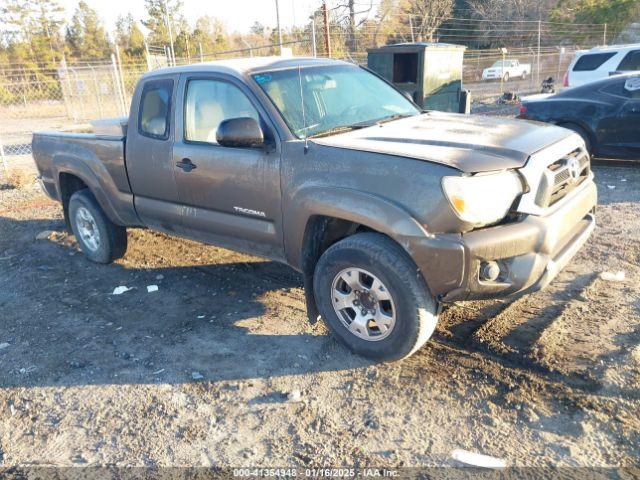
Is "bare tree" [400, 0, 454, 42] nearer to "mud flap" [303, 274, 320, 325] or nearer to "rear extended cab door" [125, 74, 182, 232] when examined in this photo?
"rear extended cab door" [125, 74, 182, 232]

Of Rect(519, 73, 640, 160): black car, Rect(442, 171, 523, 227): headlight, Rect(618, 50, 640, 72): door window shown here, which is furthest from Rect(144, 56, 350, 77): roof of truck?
Rect(618, 50, 640, 72): door window

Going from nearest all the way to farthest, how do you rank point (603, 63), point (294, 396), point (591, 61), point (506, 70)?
point (294, 396) → point (603, 63) → point (591, 61) → point (506, 70)

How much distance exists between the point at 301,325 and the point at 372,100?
1900 mm

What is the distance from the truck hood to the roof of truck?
2.80 ft

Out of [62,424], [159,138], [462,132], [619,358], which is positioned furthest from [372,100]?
[62,424]

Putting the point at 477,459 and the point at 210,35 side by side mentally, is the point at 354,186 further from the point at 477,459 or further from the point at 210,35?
the point at 210,35

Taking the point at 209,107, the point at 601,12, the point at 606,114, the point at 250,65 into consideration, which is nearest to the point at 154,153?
the point at 209,107

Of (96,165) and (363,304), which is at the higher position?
(96,165)

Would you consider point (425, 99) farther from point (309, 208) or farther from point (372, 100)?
point (309, 208)

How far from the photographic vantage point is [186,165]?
420 centimetres

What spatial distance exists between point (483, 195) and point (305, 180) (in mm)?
1130

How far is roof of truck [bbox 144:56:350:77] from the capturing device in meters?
3.97

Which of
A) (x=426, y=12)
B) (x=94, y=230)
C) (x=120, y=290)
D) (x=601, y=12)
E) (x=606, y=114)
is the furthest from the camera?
(x=601, y=12)

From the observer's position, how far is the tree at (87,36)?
46.0 m
